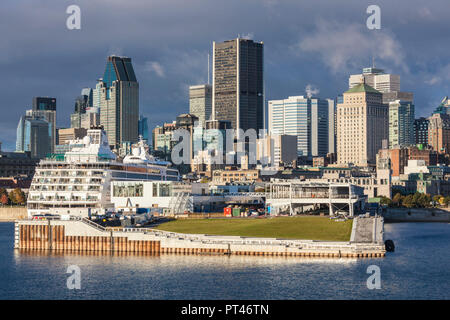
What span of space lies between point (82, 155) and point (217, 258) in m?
65.9

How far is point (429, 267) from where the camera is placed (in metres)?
102

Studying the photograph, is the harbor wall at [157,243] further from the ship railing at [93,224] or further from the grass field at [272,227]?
the grass field at [272,227]

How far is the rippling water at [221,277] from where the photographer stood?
275 feet

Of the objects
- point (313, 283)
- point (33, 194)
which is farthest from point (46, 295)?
point (33, 194)

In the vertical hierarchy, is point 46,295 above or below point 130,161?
below

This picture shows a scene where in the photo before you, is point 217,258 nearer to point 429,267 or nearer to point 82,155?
point 429,267

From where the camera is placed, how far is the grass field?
11781cm

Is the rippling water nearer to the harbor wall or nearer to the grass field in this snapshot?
the harbor wall

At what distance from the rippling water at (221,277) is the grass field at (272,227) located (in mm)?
9423

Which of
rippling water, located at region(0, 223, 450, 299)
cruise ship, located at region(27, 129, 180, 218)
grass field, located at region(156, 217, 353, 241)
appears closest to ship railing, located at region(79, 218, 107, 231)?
rippling water, located at region(0, 223, 450, 299)

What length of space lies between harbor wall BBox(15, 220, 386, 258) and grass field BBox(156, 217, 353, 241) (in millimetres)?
5254

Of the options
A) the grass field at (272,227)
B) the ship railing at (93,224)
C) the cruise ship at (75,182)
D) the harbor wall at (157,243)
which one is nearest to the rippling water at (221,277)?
the harbor wall at (157,243)

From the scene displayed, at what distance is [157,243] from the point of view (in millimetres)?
118625
